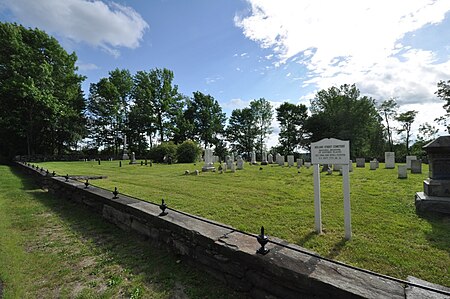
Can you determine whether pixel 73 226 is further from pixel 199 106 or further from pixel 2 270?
pixel 199 106

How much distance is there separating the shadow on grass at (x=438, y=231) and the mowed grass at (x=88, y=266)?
2835mm

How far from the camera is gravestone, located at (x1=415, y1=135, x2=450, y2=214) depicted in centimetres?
431

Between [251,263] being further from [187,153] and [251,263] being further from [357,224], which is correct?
[187,153]

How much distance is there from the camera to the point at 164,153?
25.3 m

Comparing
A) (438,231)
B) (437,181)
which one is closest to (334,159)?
(438,231)

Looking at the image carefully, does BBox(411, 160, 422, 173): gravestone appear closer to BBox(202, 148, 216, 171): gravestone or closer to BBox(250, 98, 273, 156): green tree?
BBox(202, 148, 216, 171): gravestone

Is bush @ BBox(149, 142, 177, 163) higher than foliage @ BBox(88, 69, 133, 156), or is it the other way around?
foliage @ BBox(88, 69, 133, 156)

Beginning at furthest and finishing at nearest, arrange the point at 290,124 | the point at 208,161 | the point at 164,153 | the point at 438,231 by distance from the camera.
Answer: the point at 290,124, the point at 164,153, the point at 208,161, the point at 438,231

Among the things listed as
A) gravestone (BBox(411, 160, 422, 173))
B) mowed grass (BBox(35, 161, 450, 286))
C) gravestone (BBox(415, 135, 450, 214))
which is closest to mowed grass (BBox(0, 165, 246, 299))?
mowed grass (BBox(35, 161, 450, 286))

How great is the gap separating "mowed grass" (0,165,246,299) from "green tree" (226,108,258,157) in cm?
4248

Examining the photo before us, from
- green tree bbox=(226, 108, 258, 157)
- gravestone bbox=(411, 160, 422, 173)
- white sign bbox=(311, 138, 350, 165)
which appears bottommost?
gravestone bbox=(411, 160, 422, 173)

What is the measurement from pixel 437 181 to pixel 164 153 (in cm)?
2363

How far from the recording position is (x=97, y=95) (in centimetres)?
3747

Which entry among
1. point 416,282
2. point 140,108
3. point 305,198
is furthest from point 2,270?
point 140,108
